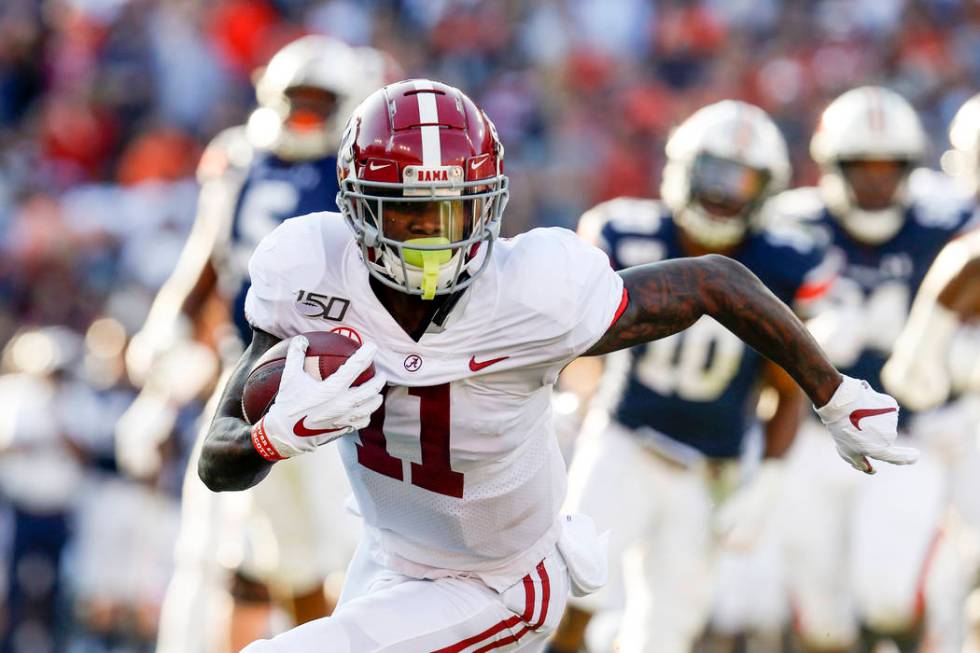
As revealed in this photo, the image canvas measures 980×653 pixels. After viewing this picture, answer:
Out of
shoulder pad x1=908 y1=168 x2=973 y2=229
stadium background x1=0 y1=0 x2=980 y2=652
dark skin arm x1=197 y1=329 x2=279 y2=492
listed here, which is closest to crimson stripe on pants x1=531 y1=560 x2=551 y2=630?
dark skin arm x1=197 y1=329 x2=279 y2=492

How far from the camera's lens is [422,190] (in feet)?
10.4

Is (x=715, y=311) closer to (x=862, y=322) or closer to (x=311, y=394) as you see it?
(x=311, y=394)

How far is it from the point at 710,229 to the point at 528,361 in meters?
2.18

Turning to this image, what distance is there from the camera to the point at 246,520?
559 centimetres

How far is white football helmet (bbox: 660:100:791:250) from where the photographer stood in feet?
17.4

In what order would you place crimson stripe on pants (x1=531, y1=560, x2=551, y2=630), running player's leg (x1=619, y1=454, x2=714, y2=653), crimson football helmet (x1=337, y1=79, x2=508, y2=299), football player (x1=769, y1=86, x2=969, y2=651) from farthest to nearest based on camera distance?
1. football player (x1=769, y1=86, x2=969, y2=651)
2. running player's leg (x1=619, y1=454, x2=714, y2=653)
3. crimson stripe on pants (x1=531, y1=560, x2=551, y2=630)
4. crimson football helmet (x1=337, y1=79, x2=508, y2=299)

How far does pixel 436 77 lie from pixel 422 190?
7329 millimetres

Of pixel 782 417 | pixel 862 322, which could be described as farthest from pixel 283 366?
pixel 862 322

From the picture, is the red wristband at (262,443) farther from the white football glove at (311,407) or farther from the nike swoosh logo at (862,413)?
the nike swoosh logo at (862,413)

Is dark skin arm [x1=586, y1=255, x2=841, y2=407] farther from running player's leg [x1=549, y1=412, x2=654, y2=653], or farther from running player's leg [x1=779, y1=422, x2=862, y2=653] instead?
running player's leg [x1=779, y1=422, x2=862, y2=653]

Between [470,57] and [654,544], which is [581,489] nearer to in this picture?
[654,544]

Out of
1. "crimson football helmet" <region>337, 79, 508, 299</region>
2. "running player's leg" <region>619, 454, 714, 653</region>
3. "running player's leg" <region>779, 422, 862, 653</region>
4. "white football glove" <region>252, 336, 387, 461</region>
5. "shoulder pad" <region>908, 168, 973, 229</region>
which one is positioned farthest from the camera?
"shoulder pad" <region>908, 168, 973, 229</region>

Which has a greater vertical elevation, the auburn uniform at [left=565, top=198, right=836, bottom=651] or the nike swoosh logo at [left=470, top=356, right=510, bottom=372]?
the nike swoosh logo at [left=470, top=356, right=510, bottom=372]

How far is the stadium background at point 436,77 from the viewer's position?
9641 mm
